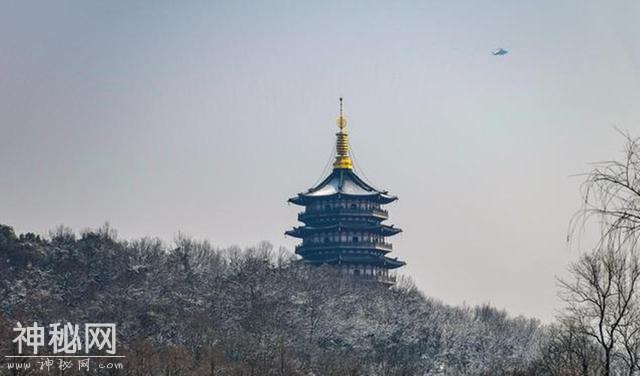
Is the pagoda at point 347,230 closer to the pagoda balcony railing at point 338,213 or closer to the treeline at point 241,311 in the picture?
the pagoda balcony railing at point 338,213

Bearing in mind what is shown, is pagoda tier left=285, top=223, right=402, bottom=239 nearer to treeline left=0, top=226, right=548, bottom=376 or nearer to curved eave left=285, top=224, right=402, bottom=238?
curved eave left=285, top=224, right=402, bottom=238

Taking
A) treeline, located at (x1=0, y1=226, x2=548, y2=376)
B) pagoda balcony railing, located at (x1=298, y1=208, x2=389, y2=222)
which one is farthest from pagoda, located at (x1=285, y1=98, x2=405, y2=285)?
treeline, located at (x1=0, y1=226, x2=548, y2=376)

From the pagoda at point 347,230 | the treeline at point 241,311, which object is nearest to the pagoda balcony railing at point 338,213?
the pagoda at point 347,230

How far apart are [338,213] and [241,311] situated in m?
29.2

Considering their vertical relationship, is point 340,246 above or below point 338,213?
below

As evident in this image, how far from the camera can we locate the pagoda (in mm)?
104250

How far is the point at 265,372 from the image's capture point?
2351 inches

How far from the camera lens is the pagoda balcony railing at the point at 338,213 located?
105188mm

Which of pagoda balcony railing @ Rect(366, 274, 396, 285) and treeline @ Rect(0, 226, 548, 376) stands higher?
pagoda balcony railing @ Rect(366, 274, 396, 285)

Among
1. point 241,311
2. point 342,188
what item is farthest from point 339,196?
point 241,311

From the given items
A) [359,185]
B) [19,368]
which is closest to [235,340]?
[19,368]

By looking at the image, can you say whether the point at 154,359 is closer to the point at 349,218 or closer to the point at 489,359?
the point at 489,359

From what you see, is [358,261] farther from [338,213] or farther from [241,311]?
[241,311]

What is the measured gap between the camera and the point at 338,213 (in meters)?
105
